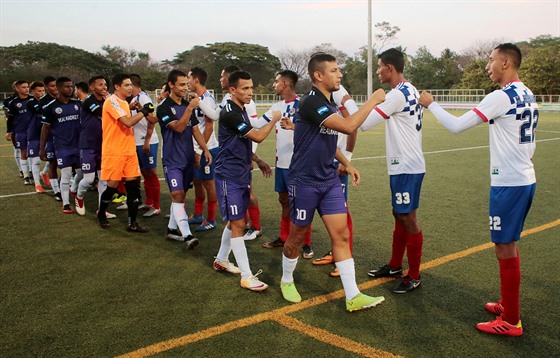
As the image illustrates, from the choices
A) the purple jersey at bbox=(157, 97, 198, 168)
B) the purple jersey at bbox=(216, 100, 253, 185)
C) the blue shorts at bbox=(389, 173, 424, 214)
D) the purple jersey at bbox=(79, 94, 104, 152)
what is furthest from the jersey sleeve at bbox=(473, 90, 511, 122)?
the purple jersey at bbox=(79, 94, 104, 152)

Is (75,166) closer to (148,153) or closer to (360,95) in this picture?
(148,153)

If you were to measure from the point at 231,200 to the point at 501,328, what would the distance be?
2842mm

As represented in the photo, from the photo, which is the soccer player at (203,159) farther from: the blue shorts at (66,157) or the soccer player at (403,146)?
the blue shorts at (66,157)

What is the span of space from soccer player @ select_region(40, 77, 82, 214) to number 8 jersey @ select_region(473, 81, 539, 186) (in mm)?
6987

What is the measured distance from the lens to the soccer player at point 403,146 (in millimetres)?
4676

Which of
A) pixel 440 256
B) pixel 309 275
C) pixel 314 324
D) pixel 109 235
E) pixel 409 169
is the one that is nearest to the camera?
pixel 314 324

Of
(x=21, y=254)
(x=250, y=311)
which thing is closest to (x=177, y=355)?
(x=250, y=311)

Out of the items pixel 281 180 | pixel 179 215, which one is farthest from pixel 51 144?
pixel 281 180

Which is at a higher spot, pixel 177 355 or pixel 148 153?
pixel 148 153

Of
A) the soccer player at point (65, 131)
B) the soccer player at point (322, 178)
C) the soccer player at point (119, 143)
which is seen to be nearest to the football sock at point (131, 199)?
the soccer player at point (119, 143)

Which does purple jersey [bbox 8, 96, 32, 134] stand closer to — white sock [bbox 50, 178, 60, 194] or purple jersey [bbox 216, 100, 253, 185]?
white sock [bbox 50, 178, 60, 194]

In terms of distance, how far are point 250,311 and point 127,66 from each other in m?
72.8

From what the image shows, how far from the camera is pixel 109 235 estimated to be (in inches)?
278

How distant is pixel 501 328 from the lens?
3.95 meters
